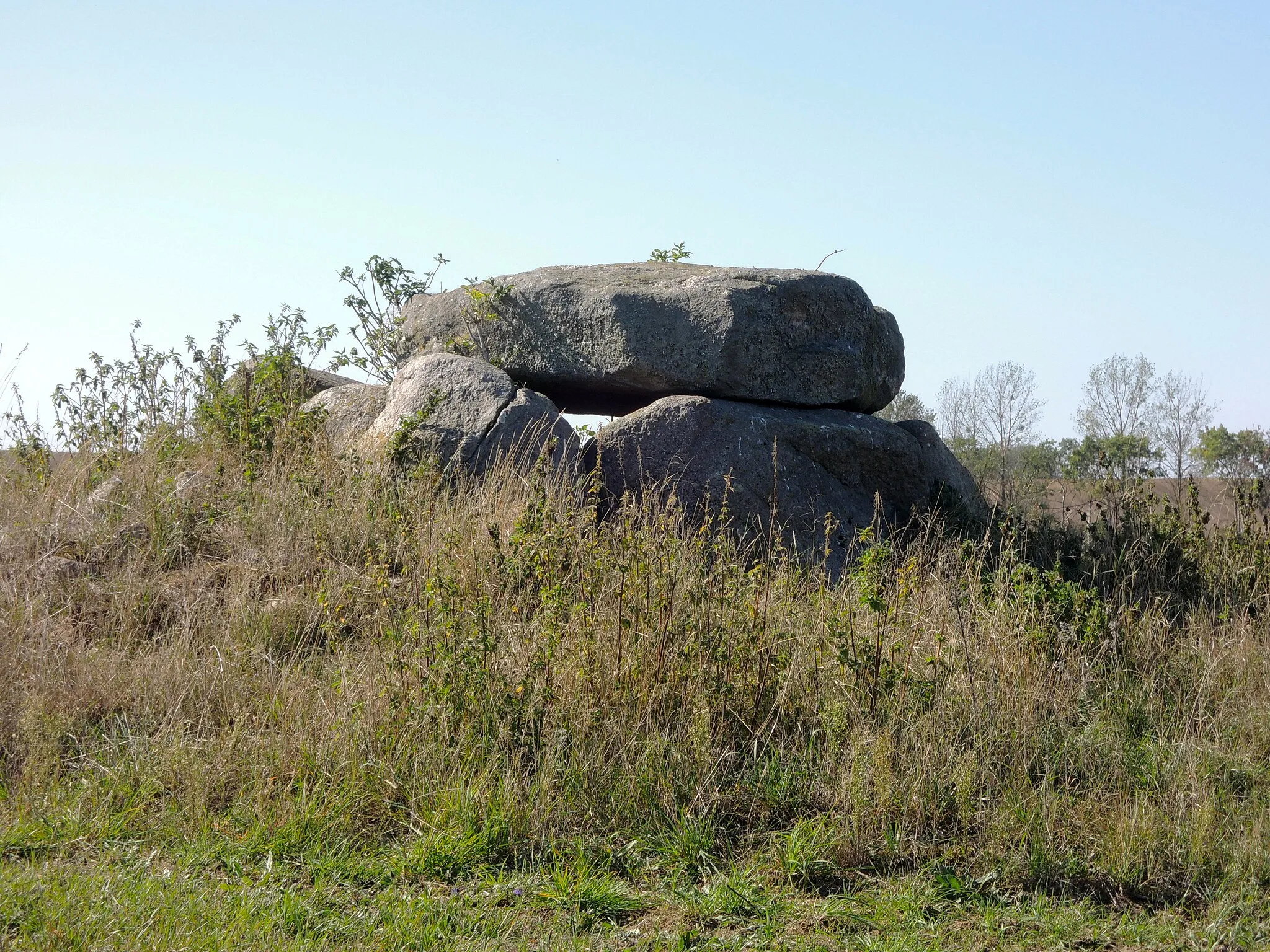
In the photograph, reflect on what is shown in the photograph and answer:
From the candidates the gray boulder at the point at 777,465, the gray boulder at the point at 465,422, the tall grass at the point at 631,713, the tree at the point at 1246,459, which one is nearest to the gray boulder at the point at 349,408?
the gray boulder at the point at 465,422

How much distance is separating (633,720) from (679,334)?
15.1 ft

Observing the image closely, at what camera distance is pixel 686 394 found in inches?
345

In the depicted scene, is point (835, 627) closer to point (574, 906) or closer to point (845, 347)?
point (574, 906)

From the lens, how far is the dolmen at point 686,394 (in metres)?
8.18

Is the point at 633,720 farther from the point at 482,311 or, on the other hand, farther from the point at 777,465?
the point at 482,311

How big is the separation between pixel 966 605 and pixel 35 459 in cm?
715

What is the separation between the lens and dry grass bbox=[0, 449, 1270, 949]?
406 centimetres

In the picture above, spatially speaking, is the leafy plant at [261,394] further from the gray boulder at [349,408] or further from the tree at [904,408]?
the tree at [904,408]

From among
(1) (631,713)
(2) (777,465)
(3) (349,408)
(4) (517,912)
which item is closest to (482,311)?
(3) (349,408)

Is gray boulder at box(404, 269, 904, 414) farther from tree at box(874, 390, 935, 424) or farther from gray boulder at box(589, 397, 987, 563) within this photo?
tree at box(874, 390, 935, 424)

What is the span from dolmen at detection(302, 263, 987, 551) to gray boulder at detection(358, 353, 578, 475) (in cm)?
1

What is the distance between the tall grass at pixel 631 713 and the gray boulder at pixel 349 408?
2194 millimetres

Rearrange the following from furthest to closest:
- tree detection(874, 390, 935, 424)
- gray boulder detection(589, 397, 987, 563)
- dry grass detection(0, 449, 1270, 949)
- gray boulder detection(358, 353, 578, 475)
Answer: tree detection(874, 390, 935, 424) < gray boulder detection(589, 397, 987, 563) < gray boulder detection(358, 353, 578, 475) < dry grass detection(0, 449, 1270, 949)

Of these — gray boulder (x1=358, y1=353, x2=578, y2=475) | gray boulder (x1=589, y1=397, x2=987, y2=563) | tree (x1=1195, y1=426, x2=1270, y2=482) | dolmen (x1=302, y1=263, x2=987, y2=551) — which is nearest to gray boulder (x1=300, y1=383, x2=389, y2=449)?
dolmen (x1=302, y1=263, x2=987, y2=551)
